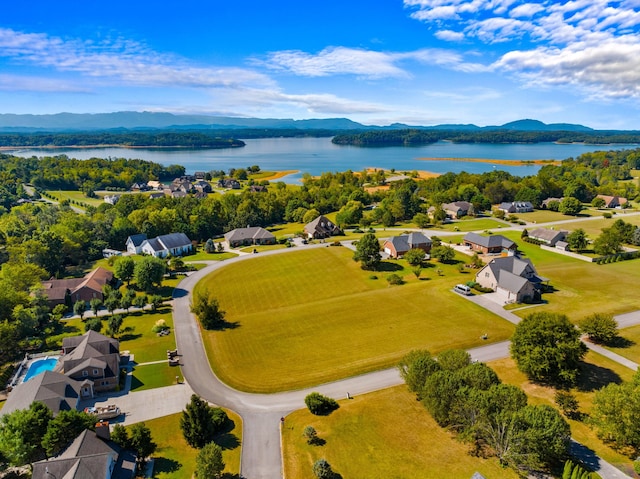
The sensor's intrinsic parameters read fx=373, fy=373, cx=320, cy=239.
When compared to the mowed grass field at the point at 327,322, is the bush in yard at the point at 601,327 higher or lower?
higher

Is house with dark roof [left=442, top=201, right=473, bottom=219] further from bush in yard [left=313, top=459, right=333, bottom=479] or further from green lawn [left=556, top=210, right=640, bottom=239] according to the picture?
bush in yard [left=313, top=459, right=333, bottom=479]

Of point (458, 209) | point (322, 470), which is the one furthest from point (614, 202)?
point (322, 470)

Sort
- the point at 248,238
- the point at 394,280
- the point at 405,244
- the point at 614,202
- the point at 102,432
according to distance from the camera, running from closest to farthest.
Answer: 1. the point at 102,432
2. the point at 394,280
3. the point at 405,244
4. the point at 248,238
5. the point at 614,202

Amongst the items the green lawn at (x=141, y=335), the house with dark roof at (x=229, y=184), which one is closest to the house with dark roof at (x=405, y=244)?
the green lawn at (x=141, y=335)

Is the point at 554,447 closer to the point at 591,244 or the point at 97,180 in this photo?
the point at 591,244

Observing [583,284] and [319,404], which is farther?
[583,284]

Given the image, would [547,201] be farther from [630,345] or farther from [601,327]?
[601,327]

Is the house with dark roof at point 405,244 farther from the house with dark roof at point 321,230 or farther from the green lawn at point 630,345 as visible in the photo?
the green lawn at point 630,345

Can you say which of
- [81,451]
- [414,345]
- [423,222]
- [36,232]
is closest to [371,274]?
[414,345]
